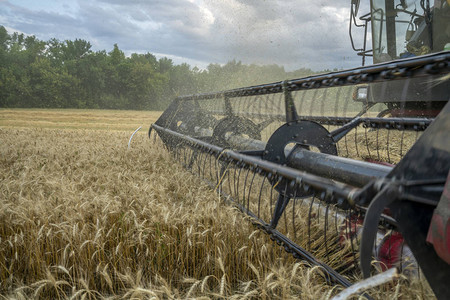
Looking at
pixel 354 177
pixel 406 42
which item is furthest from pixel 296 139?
pixel 406 42

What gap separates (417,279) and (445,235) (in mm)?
683

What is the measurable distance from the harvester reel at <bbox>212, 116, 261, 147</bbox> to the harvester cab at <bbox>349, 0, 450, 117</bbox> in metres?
1.77

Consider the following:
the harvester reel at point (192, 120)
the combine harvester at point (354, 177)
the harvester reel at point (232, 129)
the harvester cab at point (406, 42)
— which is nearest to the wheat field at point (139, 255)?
the combine harvester at point (354, 177)

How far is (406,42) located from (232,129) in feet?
11.7

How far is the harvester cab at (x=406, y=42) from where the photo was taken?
4.53 m

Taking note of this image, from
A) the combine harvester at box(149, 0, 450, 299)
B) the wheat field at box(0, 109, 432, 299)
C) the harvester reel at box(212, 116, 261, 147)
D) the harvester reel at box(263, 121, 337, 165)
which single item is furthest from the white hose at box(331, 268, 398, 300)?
the harvester reel at box(212, 116, 261, 147)

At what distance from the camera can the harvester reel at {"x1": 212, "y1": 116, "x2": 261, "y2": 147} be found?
12.0ft

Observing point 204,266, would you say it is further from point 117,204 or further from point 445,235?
point 445,235

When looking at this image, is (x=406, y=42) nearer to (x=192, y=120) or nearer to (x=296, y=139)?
(x=192, y=120)

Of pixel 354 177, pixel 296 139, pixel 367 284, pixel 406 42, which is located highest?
pixel 406 42

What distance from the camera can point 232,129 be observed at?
3.80m

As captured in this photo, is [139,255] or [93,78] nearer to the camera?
[139,255]

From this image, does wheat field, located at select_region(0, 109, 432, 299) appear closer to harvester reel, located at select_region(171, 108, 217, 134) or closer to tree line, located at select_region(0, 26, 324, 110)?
harvester reel, located at select_region(171, 108, 217, 134)

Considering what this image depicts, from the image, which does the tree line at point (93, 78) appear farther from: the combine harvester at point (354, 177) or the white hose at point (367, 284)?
the white hose at point (367, 284)
